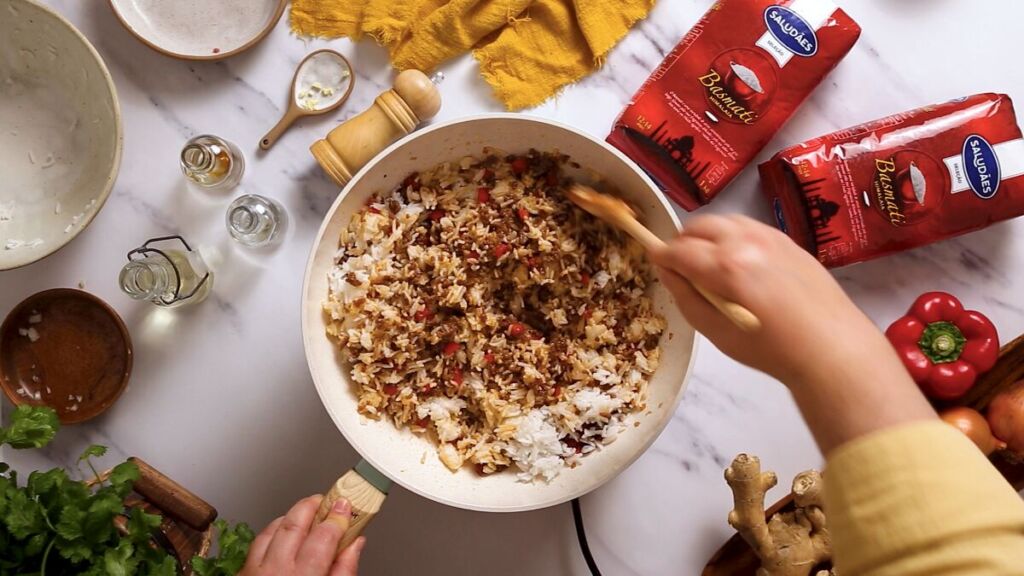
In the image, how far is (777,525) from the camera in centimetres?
134

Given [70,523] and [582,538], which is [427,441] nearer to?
[582,538]

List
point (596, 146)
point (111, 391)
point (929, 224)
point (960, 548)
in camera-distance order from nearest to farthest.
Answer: point (960, 548) < point (596, 146) < point (929, 224) < point (111, 391)

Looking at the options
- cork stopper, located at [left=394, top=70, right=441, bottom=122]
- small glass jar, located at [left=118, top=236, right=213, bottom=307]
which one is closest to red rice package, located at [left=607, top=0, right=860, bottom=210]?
cork stopper, located at [left=394, top=70, right=441, bottom=122]

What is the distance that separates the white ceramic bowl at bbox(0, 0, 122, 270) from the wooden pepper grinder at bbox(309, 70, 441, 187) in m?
0.34

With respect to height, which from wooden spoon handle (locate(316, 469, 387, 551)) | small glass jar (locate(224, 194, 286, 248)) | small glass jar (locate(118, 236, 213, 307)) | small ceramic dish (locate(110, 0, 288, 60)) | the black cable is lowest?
the black cable

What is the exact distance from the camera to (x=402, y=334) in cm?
130

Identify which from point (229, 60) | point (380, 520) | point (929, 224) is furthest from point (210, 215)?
point (929, 224)

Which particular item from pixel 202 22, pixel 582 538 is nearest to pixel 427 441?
pixel 582 538

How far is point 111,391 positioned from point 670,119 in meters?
1.10

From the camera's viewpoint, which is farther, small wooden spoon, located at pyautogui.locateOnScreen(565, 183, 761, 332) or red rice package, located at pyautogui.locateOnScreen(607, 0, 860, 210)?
red rice package, located at pyautogui.locateOnScreen(607, 0, 860, 210)

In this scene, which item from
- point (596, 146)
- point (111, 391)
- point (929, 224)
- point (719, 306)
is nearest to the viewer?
point (719, 306)

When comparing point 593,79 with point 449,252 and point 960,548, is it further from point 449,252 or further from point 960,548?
point 960,548

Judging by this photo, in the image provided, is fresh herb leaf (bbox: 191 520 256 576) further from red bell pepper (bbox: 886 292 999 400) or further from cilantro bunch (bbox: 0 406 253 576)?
red bell pepper (bbox: 886 292 999 400)

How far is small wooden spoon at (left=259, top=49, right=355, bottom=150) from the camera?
145 cm
